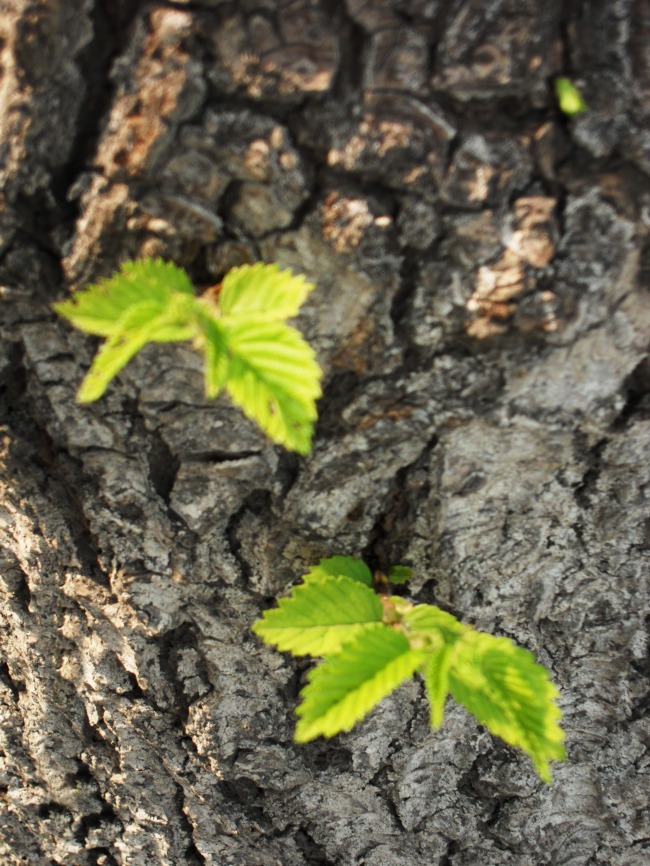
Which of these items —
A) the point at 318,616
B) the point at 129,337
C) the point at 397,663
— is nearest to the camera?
the point at 129,337

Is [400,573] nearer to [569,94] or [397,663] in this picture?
[397,663]

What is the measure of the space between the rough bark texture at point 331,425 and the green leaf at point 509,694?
25cm

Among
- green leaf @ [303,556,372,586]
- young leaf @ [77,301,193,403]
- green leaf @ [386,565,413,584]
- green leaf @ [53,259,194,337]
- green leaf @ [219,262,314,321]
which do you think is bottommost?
green leaf @ [303,556,372,586]

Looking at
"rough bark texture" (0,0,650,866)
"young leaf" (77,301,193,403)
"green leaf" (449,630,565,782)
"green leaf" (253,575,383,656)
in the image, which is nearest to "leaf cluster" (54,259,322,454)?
"young leaf" (77,301,193,403)

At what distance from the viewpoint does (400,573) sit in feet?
4.35

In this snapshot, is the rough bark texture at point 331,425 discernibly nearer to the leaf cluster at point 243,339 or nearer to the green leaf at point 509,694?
the leaf cluster at point 243,339

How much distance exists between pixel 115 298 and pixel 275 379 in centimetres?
32

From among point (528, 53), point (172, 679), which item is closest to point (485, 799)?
point (172, 679)

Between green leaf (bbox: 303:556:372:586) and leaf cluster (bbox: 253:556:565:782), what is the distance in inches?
0.6

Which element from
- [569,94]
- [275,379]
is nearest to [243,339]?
[275,379]

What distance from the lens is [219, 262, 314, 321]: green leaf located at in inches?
36.0

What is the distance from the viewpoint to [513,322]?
103cm

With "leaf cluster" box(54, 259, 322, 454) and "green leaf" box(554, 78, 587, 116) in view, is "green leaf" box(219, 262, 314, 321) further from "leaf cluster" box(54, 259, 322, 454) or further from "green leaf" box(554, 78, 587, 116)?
"green leaf" box(554, 78, 587, 116)

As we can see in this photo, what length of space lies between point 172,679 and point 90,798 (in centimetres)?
53
